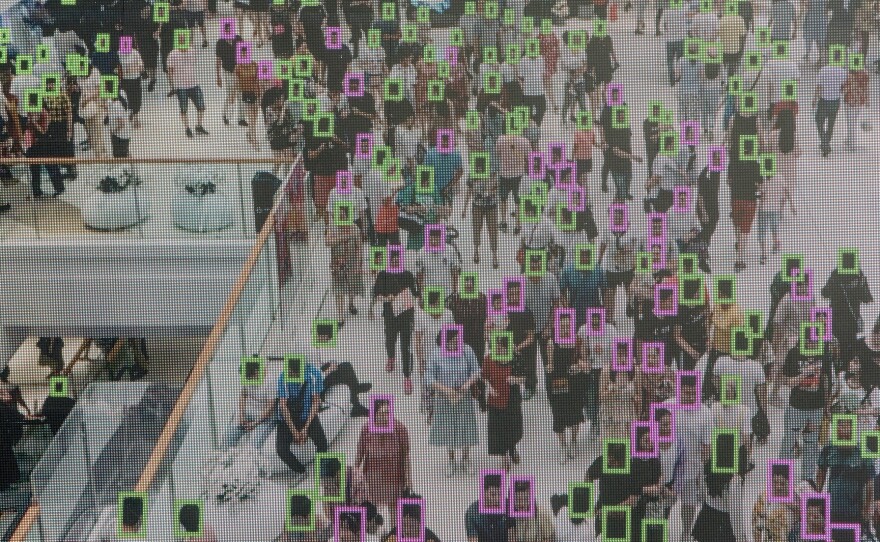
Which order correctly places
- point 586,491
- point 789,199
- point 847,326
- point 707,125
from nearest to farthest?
point 586,491 → point 847,326 → point 789,199 → point 707,125

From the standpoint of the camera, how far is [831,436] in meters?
6.36

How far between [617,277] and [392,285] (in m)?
1.15

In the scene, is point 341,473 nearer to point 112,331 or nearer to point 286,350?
point 286,350

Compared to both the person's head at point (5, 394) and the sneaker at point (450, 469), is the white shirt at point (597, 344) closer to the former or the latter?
the sneaker at point (450, 469)

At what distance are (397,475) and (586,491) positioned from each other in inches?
30.8

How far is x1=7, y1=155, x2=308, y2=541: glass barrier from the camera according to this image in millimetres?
6117

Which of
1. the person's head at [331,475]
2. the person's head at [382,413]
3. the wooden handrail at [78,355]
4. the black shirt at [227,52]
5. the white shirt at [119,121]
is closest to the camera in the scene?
the person's head at [382,413]

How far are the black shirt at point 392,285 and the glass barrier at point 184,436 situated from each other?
0.64 meters

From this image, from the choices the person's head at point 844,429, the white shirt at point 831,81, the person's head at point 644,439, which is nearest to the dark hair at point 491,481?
the person's head at point 644,439

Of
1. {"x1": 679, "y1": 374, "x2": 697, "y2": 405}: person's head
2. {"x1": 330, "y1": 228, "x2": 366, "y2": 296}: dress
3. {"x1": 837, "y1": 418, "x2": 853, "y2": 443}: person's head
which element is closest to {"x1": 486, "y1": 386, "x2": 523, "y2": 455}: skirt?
{"x1": 679, "y1": 374, "x2": 697, "y2": 405}: person's head

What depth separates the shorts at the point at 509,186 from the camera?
873cm

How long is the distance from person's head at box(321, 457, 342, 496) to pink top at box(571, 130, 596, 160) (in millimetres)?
3066

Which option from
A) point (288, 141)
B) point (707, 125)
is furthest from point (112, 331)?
point (707, 125)

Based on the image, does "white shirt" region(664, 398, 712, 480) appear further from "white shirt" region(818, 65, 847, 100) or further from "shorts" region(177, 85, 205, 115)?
"shorts" region(177, 85, 205, 115)
